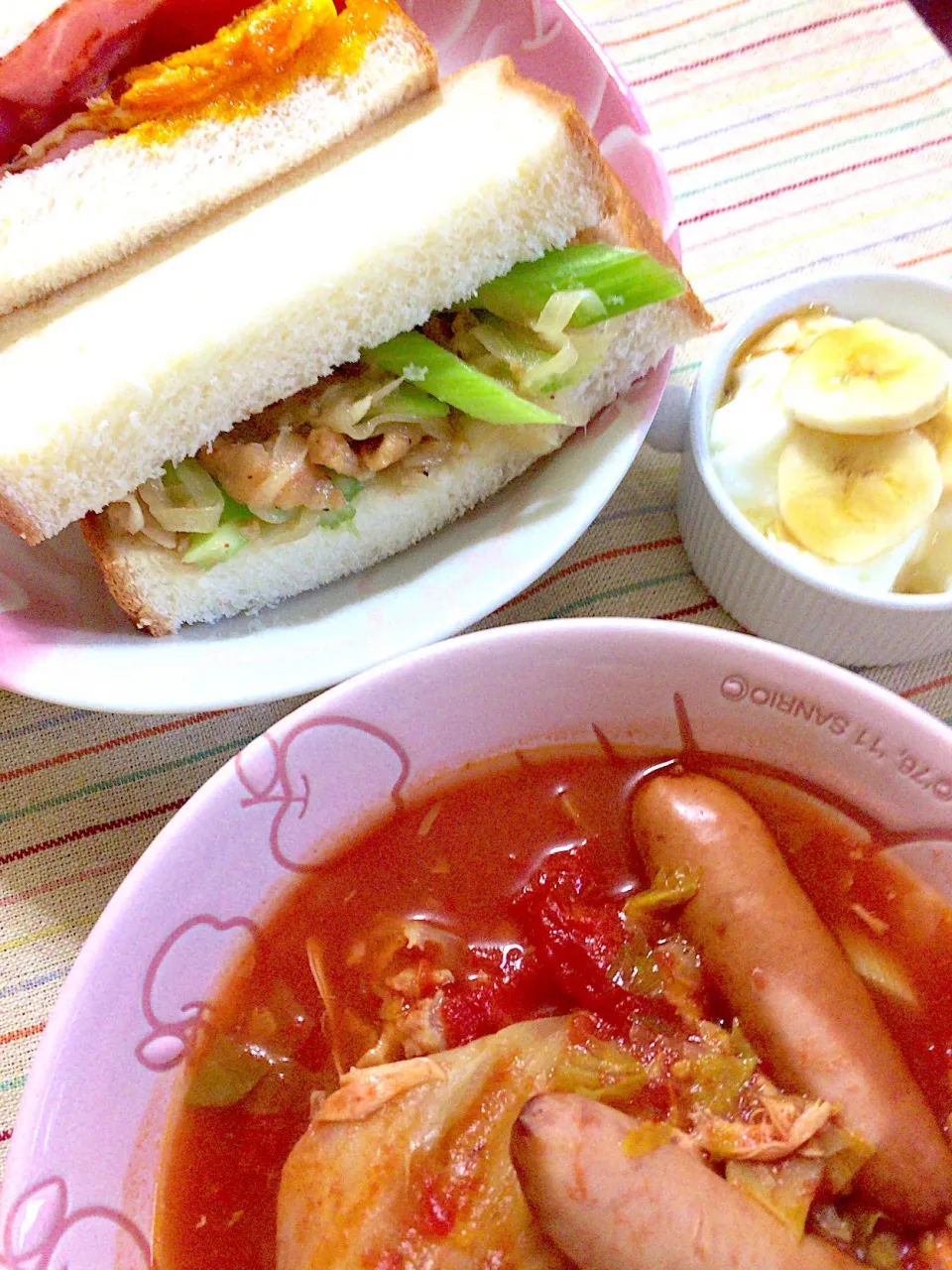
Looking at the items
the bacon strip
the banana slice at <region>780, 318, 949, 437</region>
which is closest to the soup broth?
the banana slice at <region>780, 318, 949, 437</region>

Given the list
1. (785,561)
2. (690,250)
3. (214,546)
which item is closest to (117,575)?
(214,546)

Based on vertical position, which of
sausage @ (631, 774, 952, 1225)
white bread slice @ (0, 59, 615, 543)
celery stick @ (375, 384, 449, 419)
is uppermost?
white bread slice @ (0, 59, 615, 543)

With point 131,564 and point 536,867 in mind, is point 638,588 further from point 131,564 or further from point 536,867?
point 131,564

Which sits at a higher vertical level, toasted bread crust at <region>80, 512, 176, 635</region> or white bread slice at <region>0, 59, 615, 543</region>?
white bread slice at <region>0, 59, 615, 543</region>

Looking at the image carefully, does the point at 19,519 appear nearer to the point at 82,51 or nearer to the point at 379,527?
the point at 379,527

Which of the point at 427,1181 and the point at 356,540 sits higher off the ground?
the point at 356,540

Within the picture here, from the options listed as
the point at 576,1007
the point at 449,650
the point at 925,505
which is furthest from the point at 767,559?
the point at 576,1007

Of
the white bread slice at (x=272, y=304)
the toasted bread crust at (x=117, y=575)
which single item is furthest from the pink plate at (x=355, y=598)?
the white bread slice at (x=272, y=304)

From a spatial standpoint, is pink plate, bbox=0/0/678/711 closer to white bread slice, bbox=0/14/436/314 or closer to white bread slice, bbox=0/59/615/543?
white bread slice, bbox=0/59/615/543
